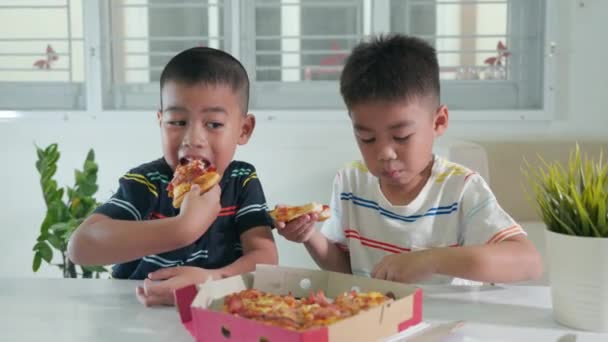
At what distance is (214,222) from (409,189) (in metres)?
0.38

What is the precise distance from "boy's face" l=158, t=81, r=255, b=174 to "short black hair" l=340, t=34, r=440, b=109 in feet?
0.75

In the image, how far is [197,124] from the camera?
1.19 metres

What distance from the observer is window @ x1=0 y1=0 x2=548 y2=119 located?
3002 millimetres

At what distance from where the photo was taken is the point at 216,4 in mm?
3021

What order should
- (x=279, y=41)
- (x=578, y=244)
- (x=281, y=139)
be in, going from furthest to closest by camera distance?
(x=279, y=41) < (x=281, y=139) < (x=578, y=244)

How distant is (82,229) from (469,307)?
2.05ft

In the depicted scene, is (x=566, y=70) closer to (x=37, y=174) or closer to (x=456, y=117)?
(x=456, y=117)

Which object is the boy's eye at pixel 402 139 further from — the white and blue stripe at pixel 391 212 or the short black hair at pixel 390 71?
the white and blue stripe at pixel 391 212

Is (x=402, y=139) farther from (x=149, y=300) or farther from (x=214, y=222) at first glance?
(x=149, y=300)

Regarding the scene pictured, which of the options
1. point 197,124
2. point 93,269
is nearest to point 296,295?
point 197,124

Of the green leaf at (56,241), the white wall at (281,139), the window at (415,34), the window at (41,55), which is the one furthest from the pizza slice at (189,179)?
the window at (41,55)

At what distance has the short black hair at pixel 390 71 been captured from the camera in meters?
1.22

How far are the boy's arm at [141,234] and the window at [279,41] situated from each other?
1.98 m

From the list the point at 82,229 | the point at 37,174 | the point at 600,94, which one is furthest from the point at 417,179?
the point at 37,174
